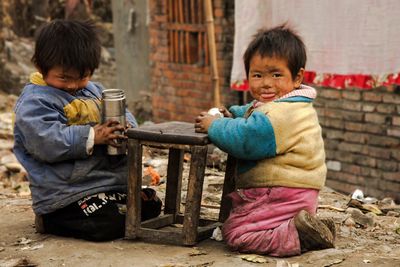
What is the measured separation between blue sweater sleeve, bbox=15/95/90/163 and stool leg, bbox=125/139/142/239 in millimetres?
246

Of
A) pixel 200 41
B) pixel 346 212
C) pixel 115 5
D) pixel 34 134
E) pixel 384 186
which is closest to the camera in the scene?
pixel 34 134

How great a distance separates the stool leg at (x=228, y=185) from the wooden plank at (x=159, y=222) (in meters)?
0.30

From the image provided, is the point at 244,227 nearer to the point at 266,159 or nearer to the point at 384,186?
the point at 266,159

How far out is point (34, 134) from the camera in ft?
13.5

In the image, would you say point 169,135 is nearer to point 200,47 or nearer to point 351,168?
point 351,168

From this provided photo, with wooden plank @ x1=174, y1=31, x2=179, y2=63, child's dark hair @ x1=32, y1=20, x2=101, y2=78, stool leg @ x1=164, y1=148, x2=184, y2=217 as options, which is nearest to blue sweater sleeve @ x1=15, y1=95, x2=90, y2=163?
child's dark hair @ x1=32, y1=20, x2=101, y2=78

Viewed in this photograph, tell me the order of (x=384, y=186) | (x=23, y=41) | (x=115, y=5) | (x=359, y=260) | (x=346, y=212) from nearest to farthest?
1. (x=359, y=260)
2. (x=346, y=212)
3. (x=384, y=186)
4. (x=115, y=5)
5. (x=23, y=41)

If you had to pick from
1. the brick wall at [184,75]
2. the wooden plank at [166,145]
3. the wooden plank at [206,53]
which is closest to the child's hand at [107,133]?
the wooden plank at [166,145]

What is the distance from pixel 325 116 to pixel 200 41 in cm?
207

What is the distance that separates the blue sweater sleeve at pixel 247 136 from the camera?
3818 mm

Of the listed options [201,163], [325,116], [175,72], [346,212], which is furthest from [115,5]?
[201,163]

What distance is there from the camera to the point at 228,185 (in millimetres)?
4473

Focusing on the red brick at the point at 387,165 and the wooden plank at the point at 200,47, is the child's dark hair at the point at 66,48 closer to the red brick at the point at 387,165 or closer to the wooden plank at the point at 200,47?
the red brick at the point at 387,165

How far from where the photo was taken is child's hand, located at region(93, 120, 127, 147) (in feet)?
13.5
